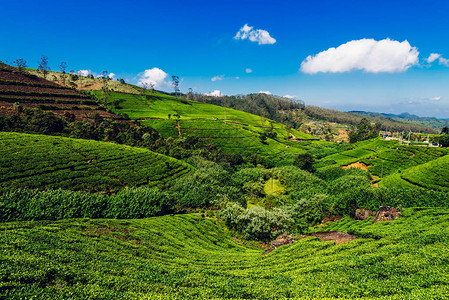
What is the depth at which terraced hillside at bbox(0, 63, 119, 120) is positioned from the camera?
88.6 meters

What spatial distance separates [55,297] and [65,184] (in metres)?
45.2

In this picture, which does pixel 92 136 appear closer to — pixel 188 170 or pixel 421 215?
pixel 188 170

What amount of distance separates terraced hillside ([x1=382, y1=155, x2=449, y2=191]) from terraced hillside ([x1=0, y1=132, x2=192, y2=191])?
59.0 meters

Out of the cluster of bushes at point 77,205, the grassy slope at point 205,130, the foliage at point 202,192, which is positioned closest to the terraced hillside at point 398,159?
the grassy slope at point 205,130

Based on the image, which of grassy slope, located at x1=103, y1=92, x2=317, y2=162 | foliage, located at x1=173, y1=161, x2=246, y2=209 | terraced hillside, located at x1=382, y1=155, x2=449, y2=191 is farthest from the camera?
grassy slope, located at x1=103, y1=92, x2=317, y2=162

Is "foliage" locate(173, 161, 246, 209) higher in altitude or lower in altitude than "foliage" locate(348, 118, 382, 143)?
lower

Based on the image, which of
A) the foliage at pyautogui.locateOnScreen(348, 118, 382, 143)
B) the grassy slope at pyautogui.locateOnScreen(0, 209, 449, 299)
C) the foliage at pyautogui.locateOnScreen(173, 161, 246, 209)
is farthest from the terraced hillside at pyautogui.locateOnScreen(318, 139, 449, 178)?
the foliage at pyautogui.locateOnScreen(348, 118, 382, 143)

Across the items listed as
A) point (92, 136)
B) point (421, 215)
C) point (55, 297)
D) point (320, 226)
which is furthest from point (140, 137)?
point (421, 215)

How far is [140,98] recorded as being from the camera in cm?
15150

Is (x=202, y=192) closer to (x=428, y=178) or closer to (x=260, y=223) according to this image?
(x=260, y=223)

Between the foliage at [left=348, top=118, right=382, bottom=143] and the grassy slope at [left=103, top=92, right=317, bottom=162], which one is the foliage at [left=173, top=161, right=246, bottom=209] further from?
the foliage at [left=348, top=118, right=382, bottom=143]

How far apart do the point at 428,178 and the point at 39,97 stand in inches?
6016

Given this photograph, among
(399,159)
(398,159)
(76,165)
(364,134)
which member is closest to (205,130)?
(76,165)

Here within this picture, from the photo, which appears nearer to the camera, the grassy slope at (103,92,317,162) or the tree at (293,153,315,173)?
the tree at (293,153,315,173)
